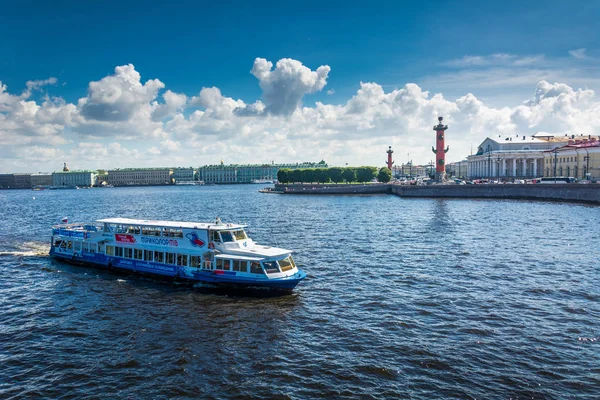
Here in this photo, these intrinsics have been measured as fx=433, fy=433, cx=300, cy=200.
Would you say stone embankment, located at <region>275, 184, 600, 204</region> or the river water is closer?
the river water

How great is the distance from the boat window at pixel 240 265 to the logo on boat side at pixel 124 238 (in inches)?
381

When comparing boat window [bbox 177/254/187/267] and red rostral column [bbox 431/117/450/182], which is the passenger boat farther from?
red rostral column [bbox 431/117/450/182]

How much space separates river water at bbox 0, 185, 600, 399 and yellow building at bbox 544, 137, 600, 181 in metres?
69.5

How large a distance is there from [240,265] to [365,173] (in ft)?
404

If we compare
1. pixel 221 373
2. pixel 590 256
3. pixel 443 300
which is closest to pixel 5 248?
pixel 221 373

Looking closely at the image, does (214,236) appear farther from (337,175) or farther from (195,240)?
(337,175)

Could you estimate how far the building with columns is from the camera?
127m

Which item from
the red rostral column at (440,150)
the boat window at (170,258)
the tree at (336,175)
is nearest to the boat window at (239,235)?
the boat window at (170,258)

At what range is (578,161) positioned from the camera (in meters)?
99.1

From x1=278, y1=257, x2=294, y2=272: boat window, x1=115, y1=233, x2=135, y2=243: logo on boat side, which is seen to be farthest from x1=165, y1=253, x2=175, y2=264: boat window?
x1=278, y1=257, x2=294, y2=272: boat window

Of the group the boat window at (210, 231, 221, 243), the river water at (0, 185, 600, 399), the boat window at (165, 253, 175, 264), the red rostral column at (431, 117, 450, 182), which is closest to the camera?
the river water at (0, 185, 600, 399)

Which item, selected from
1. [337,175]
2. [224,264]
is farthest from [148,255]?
[337,175]

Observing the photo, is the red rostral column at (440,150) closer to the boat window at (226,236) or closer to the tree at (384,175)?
the tree at (384,175)

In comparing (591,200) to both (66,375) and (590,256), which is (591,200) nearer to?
(590,256)
